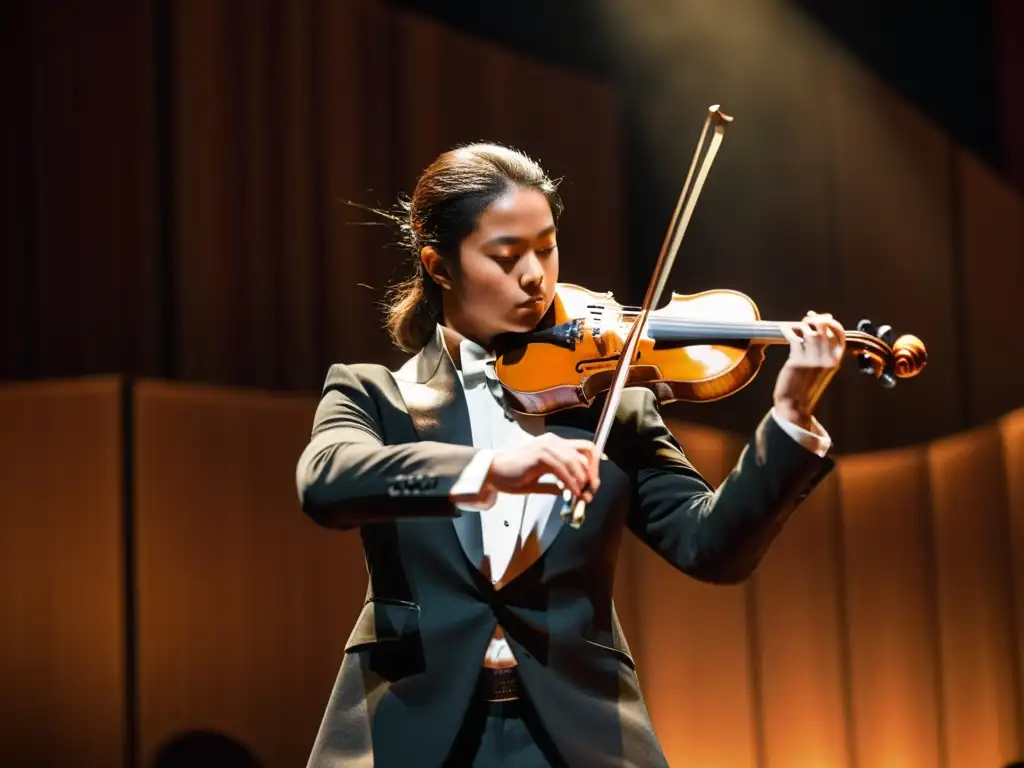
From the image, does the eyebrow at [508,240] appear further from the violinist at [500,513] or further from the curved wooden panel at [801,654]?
the curved wooden panel at [801,654]

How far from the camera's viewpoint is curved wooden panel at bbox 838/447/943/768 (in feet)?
9.83

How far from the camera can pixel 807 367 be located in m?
1.11

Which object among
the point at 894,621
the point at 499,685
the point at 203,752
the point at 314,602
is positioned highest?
the point at 499,685

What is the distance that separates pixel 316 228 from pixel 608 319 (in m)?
1.85

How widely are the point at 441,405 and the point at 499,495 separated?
0.12 metres

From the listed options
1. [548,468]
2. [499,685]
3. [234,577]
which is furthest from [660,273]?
[234,577]

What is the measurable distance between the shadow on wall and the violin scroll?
1930mm

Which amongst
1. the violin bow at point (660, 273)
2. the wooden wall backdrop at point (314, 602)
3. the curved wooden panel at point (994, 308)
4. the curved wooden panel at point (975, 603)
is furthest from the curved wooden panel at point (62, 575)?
the curved wooden panel at point (994, 308)

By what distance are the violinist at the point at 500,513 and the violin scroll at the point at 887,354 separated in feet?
0.28

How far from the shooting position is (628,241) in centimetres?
348

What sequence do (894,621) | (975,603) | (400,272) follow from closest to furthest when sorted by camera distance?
(975,603) < (894,621) < (400,272)

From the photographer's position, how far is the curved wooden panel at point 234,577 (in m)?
2.60

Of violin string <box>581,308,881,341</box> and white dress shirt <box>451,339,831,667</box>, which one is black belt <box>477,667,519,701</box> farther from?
violin string <box>581,308,881,341</box>

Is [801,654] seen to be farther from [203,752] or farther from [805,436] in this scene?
[805,436]
